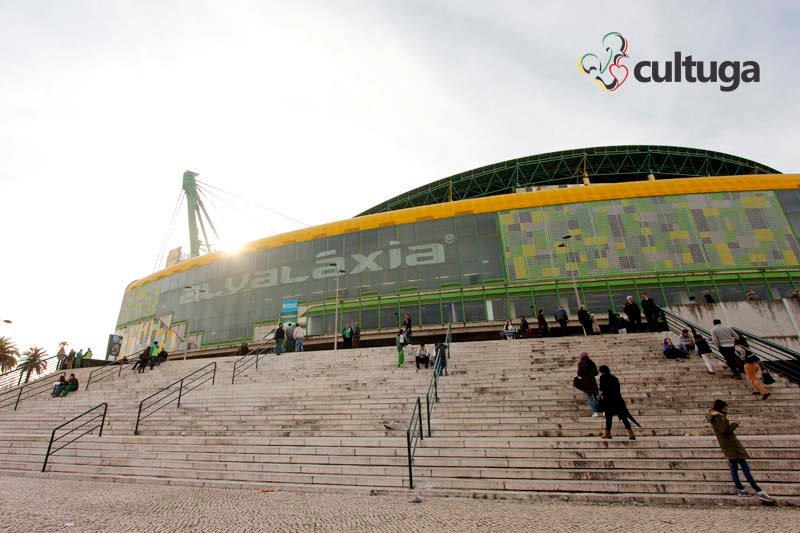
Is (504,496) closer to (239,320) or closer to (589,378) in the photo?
(589,378)

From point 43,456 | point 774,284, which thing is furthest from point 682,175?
point 43,456

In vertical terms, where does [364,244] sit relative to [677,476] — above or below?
above

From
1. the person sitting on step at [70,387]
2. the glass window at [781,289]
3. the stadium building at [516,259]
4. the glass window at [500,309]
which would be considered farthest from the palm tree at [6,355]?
the glass window at [781,289]

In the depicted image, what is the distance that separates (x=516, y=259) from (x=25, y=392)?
26.1m

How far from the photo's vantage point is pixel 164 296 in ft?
119

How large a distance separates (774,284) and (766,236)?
3.34 meters

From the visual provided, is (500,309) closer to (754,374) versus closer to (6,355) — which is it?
(754,374)

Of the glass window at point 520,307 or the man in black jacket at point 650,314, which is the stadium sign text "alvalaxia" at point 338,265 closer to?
the glass window at point 520,307

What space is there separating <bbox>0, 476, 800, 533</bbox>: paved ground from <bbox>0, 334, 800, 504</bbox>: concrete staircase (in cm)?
51

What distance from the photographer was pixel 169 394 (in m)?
12.1

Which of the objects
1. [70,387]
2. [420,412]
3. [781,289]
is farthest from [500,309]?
[70,387]

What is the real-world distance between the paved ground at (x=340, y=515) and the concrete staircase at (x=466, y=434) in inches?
20.0

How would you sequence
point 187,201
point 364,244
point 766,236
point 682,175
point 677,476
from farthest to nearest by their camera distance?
1. point 187,201
2. point 682,175
3. point 364,244
4. point 766,236
5. point 677,476

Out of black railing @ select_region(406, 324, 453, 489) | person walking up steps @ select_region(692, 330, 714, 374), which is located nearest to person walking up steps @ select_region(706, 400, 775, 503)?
black railing @ select_region(406, 324, 453, 489)
